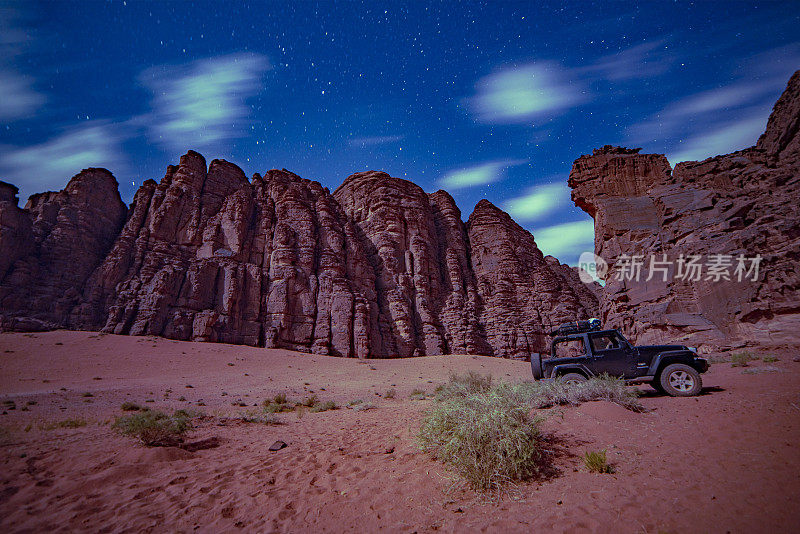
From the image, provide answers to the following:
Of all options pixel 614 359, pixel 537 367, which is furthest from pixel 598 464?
pixel 537 367

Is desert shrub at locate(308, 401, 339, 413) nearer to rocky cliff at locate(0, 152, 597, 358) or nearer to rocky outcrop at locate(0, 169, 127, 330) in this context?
rocky cliff at locate(0, 152, 597, 358)

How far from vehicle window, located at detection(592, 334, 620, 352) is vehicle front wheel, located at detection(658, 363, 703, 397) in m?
1.18

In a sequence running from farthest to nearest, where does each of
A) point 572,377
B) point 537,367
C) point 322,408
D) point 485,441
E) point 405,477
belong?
point 322,408
point 537,367
point 572,377
point 405,477
point 485,441

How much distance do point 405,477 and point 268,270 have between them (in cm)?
3880

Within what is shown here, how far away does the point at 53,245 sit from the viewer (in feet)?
114

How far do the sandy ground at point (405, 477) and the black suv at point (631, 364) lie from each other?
0.52 m

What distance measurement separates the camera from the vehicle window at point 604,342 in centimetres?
878

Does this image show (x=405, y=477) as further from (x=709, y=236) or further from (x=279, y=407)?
(x=709, y=236)

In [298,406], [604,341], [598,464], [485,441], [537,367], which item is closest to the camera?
[598,464]

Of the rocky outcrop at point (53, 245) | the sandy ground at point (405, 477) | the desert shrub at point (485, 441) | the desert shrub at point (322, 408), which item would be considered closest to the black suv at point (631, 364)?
the sandy ground at point (405, 477)

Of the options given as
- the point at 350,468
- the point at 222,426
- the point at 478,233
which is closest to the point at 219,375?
the point at 222,426

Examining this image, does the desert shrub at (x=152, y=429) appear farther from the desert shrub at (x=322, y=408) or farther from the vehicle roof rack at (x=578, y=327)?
the vehicle roof rack at (x=578, y=327)

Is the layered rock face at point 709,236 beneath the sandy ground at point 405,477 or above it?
above

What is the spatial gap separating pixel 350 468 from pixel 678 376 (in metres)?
8.13
